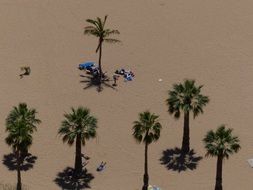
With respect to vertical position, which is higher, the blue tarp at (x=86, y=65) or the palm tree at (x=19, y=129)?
the blue tarp at (x=86, y=65)

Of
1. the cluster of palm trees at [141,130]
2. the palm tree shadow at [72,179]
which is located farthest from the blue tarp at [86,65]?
the palm tree shadow at [72,179]

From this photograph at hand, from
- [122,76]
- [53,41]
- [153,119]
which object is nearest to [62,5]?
[53,41]

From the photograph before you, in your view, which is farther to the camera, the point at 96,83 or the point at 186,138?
the point at 96,83

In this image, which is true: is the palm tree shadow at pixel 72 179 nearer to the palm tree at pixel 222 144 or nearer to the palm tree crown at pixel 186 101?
the palm tree crown at pixel 186 101

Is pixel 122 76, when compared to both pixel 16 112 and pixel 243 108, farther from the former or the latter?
pixel 16 112

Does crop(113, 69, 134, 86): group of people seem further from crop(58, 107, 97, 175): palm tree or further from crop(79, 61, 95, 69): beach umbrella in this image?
crop(58, 107, 97, 175): palm tree

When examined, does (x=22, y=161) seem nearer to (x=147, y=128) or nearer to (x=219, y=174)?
(x=147, y=128)

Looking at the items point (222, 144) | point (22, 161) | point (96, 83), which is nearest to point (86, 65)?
point (96, 83)
